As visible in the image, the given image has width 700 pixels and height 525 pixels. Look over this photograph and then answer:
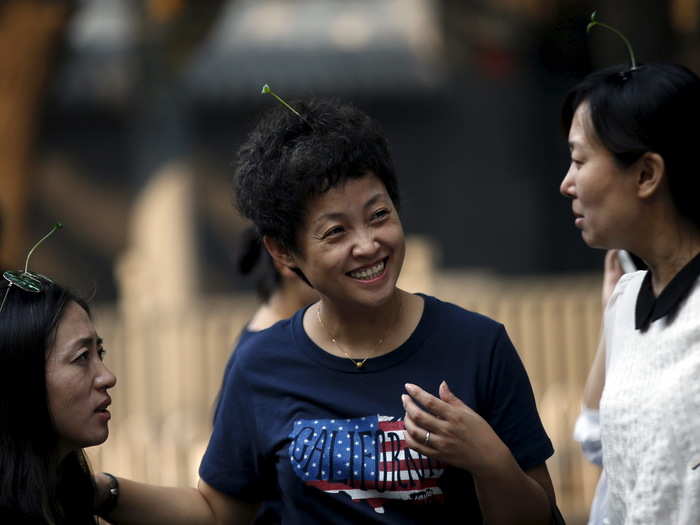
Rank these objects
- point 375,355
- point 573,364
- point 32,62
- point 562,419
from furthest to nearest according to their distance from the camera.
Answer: point 573,364, point 562,419, point 32,62, point 375,355

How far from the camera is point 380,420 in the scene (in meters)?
2.44

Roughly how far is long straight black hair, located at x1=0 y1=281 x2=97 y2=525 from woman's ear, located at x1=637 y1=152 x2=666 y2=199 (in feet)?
4.01

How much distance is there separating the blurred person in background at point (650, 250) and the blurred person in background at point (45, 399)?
1079mm

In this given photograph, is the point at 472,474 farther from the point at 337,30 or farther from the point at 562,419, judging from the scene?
the point at 337,30

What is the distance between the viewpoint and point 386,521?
7.92 feet

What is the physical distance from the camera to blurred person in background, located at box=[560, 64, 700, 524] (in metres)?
2.26

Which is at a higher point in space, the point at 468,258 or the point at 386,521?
the point at 468,258

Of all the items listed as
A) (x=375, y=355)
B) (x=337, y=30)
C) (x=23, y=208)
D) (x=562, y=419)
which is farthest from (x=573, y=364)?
(x=337, y=30)

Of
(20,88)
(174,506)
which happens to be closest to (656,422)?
(174,506)

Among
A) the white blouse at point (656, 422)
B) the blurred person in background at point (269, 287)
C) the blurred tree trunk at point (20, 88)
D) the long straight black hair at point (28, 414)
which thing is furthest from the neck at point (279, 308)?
the blurred tree trunk at point (20, 88)

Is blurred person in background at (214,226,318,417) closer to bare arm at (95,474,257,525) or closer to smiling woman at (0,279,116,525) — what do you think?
bare arm at (95,474,257,525)

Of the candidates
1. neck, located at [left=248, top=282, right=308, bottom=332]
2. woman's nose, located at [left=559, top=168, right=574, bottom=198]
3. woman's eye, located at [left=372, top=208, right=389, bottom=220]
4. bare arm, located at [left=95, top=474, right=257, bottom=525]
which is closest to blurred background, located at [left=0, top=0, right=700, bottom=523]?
neck, located at [left=248, top=282, right=308, bottom=332]

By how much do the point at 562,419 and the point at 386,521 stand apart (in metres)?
4.78

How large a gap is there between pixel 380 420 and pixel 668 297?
0.63 metres
